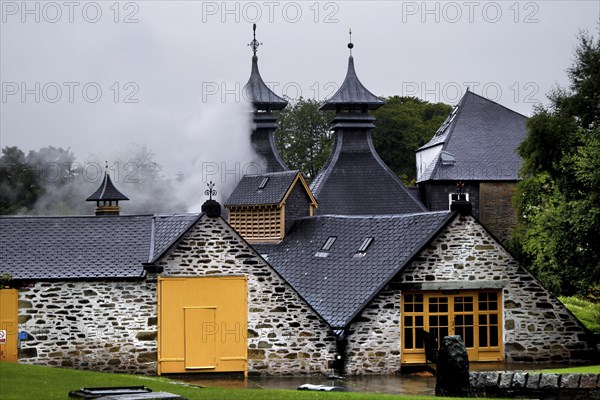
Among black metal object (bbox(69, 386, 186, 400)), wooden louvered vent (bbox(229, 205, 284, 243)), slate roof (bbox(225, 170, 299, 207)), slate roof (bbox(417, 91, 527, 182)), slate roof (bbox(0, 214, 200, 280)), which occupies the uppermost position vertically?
slate roof (bbox(417, 91, 527, 182))

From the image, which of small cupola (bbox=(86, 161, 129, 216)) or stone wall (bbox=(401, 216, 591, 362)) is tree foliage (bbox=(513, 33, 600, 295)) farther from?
small cupola (bbox=(86, 161, 129, 216))

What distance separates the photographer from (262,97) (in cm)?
6475

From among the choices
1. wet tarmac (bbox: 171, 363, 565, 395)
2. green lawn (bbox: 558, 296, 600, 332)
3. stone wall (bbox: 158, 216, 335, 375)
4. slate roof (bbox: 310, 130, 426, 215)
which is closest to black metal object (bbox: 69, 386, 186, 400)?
wet tarmac (bbox: 171, 363, 565, 395)

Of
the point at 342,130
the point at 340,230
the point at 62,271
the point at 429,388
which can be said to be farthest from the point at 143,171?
the point at 429,388

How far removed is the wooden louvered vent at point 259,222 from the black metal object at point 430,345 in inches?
416

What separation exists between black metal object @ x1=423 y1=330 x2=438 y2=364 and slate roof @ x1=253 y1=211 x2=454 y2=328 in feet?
5.29

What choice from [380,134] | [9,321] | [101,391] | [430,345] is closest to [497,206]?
[380,134]

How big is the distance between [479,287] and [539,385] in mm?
7129

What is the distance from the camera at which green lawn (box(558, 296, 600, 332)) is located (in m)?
35.3

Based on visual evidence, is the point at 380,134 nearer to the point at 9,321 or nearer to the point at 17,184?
the point at 17,184

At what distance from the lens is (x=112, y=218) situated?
32438mm

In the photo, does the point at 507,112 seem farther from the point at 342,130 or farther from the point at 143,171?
the point at 143,171

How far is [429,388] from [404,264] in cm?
460

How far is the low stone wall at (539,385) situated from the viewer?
24.8 metres
